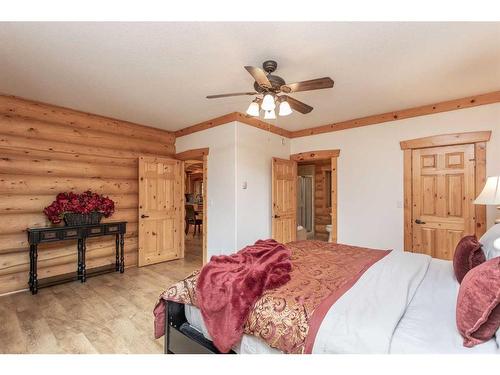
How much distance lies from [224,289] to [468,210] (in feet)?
11.5

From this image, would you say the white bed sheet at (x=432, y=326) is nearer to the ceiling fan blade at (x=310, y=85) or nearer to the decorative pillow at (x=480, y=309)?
the decorative pillow at (x=480, y=309)

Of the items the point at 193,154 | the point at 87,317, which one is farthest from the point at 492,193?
the point at 87,317

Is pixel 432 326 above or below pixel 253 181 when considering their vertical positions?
below

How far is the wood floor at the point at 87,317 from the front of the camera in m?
2.12

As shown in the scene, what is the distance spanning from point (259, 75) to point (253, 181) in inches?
92.8

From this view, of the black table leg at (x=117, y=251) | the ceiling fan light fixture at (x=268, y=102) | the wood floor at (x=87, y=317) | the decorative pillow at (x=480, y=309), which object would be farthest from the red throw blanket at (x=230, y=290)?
the black table leg at (x=117, y=251)

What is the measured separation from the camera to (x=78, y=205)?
3.58 meters

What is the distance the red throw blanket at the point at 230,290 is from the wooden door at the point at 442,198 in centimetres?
282

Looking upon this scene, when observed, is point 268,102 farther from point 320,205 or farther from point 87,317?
point 320,205

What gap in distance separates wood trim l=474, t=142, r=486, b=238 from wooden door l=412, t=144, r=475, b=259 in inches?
1.9

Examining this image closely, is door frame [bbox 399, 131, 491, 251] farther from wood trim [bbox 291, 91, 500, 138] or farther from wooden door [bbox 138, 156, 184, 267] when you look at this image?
wooden door [bbox 138, 156, 184, 267]

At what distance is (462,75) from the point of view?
270cm
